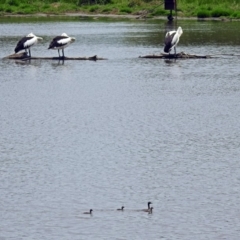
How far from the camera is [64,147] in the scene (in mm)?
19594

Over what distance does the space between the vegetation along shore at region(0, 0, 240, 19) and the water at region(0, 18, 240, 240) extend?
16852mm

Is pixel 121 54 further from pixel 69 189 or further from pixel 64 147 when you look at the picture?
pixel 69 189

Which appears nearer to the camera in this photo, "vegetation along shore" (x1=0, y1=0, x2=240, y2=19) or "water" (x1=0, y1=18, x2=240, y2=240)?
"water" (x1=0, y1=18, x2=240, y2=240)

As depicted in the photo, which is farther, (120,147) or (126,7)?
(126,7)

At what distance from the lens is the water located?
47.8ft

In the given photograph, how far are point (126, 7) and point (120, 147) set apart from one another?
3641 cm

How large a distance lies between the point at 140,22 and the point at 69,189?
34521mm

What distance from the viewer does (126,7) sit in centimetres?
5538

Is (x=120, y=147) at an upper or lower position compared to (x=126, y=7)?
upper

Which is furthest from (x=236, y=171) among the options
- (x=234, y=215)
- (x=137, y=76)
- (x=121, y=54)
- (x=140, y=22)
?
(x=140, y=22)

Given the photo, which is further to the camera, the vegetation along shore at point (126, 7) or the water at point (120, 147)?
the vegetation along shore at point (126, 7)

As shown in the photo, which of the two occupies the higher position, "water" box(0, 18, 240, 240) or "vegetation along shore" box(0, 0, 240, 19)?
"water" box(0, 18, 240, 240)

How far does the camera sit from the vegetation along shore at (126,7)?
52000mm

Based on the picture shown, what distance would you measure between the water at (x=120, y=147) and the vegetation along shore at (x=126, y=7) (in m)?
16.9
